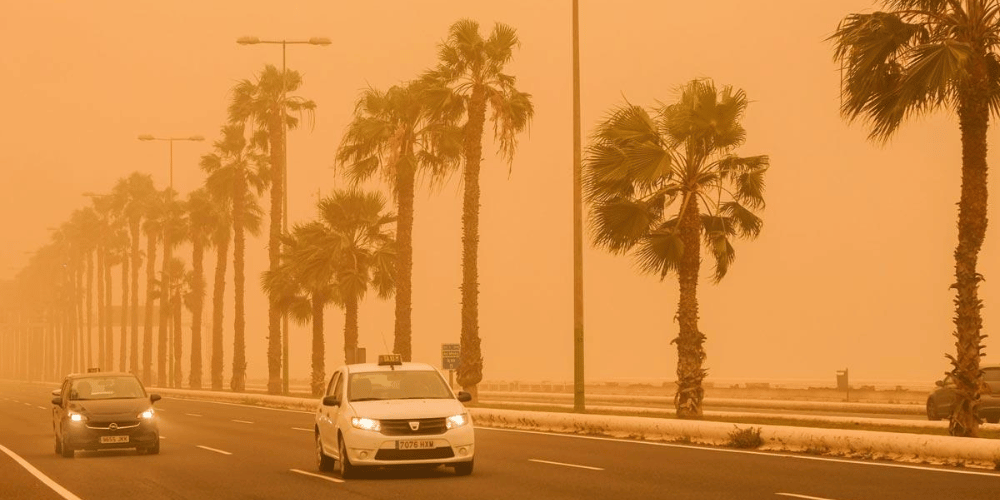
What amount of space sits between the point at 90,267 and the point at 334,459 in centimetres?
13349

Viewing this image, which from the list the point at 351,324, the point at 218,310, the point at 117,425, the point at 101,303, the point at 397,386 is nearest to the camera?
the point at 397,386

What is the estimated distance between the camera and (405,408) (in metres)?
19.2

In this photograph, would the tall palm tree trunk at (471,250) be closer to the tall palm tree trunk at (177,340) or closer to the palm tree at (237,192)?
the palm tree at (237,192)

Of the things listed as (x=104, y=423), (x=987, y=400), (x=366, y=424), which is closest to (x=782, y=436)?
(x=366, y=424)

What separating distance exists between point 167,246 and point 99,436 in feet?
262

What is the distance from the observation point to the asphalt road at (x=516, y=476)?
17.1 m

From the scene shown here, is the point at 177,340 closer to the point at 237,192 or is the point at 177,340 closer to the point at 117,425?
the point at 237,192

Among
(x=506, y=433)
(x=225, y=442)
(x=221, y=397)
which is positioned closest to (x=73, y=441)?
(x=225, y=442)

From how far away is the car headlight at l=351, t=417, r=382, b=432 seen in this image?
1898 cm

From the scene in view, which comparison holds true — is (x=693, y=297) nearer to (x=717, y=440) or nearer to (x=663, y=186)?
(x=663, y=186)

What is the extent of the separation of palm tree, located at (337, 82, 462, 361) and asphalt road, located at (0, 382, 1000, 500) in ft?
74.6

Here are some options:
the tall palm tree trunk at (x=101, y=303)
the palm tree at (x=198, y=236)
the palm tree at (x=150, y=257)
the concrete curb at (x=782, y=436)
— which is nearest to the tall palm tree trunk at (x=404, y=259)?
the concrete curb at (x=782, y=436)

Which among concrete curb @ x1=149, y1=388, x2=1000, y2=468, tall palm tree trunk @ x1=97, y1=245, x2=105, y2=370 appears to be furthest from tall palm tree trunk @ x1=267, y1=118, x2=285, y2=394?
tall palm tree trunk @ x1=97, y1=245, x2=105, y2=370

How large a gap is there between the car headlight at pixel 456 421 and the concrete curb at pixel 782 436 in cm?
677
